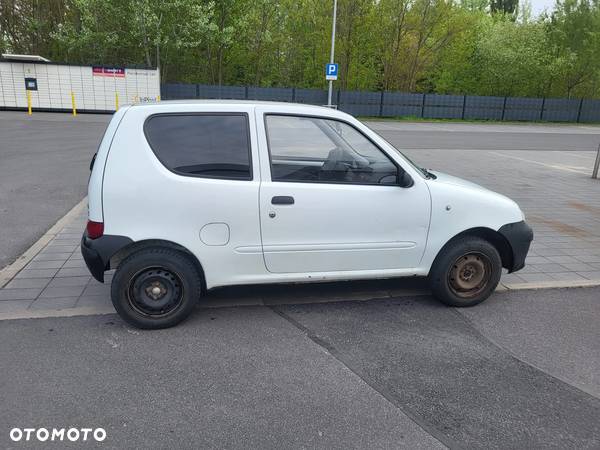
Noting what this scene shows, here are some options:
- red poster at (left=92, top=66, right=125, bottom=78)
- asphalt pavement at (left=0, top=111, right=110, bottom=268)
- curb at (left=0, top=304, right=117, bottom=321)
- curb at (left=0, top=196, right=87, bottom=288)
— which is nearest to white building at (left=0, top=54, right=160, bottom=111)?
red poster at (left=92, top=66, right=125, bottom=78)

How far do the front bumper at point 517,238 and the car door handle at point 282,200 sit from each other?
1925 millimetres

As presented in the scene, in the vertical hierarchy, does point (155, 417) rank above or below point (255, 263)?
below

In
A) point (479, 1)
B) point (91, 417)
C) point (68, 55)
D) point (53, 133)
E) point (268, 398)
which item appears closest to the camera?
point (91, 417)

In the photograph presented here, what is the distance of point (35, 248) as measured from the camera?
5836 mm

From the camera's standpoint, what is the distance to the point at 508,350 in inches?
150

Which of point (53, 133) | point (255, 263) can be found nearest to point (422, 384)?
point (255, 263)

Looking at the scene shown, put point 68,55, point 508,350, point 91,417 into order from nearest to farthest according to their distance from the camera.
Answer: point 91,417
point 508,350
point 68,55

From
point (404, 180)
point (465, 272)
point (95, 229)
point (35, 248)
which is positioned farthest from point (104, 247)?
point (465, 272)

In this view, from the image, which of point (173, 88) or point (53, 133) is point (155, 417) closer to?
point (53, 133)

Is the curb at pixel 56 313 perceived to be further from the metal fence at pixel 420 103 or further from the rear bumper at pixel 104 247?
the metal fence at pixel 420 103

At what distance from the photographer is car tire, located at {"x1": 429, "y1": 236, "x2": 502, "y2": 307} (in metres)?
4.41

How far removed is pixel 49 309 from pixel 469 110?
3676 centimetres

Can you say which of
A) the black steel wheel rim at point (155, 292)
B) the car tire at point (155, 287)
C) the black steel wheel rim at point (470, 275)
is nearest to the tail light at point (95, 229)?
the car tire at point (155, 287)

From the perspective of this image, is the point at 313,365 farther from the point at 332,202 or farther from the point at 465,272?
the point at 465,272
